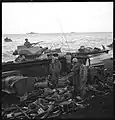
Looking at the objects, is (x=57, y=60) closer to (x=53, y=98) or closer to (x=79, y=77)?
(x=79, y=77)

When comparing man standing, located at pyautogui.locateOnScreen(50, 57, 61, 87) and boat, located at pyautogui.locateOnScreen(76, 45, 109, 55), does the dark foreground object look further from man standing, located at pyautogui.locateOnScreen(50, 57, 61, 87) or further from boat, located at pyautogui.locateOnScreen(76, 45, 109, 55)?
boat, located at pyautogui.locateOnScreen(76, 45, 109, 55)

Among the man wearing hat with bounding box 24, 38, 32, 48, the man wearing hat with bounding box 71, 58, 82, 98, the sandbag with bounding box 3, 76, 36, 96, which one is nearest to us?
the sandbag with bounding box 3, 76, 36, 96

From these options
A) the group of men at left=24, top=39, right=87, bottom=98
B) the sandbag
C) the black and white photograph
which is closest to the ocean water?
the black and white photograph

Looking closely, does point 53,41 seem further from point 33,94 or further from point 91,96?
point 91,96

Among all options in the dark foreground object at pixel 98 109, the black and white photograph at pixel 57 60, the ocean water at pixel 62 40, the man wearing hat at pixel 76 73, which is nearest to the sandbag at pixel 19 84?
the black and white photograph at pixel 57 60

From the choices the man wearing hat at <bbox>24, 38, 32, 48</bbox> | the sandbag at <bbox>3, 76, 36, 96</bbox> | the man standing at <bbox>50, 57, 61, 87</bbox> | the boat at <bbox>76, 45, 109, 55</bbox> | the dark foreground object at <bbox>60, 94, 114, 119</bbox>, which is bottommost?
the dark foreground object at <bbox>60, 94, 114, 119</bbox>

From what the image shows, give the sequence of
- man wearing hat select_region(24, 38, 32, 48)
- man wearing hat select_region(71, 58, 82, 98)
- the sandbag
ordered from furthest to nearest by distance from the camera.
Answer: man wearing hat select_region(71, 58, 82, 98)
man wearing hat select_region(24, 38, 32, 48)
the sandbag

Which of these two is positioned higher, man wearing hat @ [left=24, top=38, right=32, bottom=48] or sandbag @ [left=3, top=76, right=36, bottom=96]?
man wearing hat @ [left=24, top=38, right=32, bottom=48]

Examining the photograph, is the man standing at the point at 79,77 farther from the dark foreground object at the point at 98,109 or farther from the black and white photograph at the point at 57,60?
the dark foreground object at the point at 98,109
